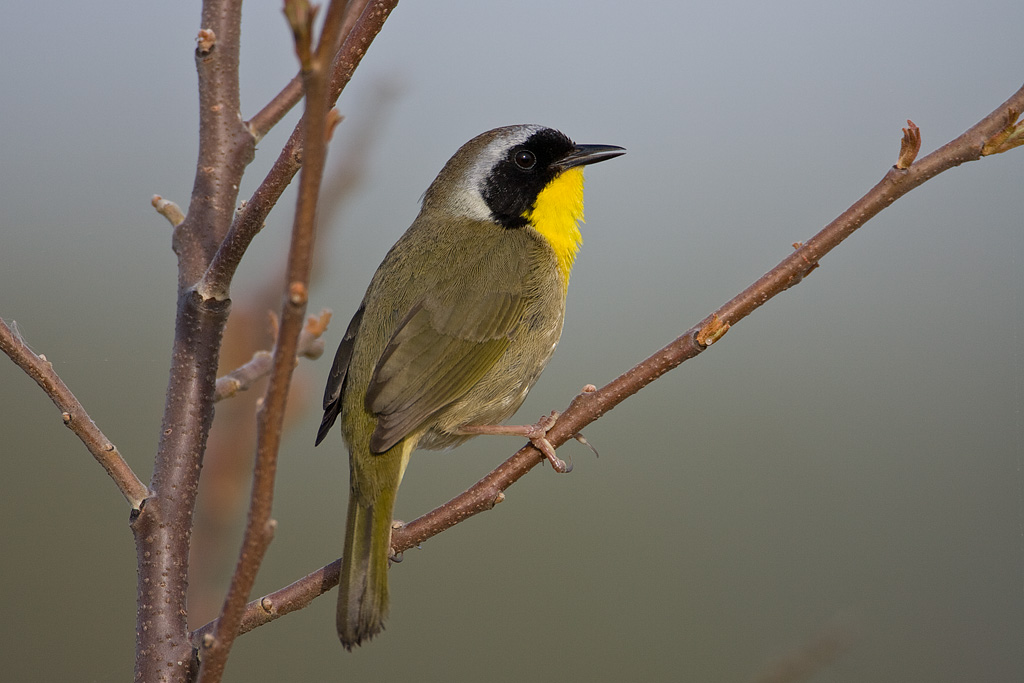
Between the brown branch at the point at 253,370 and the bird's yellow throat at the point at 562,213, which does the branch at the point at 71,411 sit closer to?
the brown branch at the point at 253,370

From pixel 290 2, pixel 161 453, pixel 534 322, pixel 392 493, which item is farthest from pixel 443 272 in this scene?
pixel 290 2

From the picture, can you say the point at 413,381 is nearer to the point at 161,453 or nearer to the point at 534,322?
the point at 534,322

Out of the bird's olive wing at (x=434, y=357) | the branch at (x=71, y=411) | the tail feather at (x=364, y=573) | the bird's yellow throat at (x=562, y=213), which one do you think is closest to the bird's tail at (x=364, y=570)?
the tail feather at (x=364, y=573)

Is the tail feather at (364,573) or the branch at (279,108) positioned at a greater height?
the branch at (279,108)

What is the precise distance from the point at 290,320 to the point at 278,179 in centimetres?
64

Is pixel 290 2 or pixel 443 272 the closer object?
pixel 290 2

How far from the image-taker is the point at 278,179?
5.39 ft

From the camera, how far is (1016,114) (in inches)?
65.6

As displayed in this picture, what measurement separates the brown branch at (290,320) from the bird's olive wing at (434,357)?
1.09 metres

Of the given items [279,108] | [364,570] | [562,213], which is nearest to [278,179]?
[279,108]

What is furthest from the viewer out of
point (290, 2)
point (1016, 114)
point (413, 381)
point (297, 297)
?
point (413, 381)

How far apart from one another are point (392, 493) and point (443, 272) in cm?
82

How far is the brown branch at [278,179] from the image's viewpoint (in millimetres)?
1633

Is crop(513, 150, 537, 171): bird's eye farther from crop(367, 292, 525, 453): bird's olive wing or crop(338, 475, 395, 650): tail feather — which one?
crop(338, 475, 395, 650): tail feather
